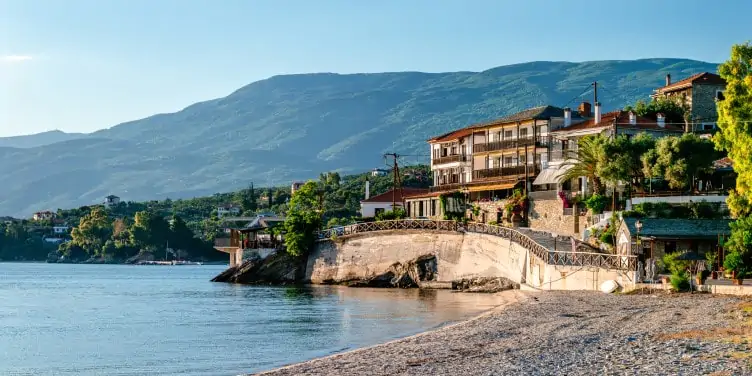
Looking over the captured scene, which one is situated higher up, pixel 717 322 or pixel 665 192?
pixel 665 192

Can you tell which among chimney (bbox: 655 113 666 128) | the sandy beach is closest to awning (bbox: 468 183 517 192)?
chimney (bbox: 655 113 666 128)

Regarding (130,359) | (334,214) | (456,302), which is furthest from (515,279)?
(334,214)

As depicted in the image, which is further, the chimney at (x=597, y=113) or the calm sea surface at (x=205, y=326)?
the chimney at (x=597, y=113)

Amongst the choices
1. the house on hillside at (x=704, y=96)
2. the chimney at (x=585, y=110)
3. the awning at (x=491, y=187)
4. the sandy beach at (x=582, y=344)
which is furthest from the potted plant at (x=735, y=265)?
the chimney at (x=585, y=110)

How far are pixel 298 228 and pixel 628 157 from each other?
31.5 m

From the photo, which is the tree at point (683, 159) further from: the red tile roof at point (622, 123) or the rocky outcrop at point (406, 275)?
the rocky outcrop at point (406, 275)

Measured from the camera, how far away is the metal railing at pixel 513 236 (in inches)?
2265

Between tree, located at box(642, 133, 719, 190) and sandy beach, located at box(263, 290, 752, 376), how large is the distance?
2137 centimetres

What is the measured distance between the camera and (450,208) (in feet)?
309

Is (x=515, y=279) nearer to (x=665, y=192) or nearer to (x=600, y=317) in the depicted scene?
(x=665, y=192)

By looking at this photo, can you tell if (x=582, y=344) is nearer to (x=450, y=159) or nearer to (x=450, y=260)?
(x=450, y=260)

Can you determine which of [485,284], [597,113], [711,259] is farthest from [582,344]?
[597,113]

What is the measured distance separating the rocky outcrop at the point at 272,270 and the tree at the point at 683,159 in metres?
35.9

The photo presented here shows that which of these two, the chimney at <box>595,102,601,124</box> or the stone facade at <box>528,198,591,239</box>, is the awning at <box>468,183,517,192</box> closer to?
the stone facade at <box>528,198,591,239</box>
